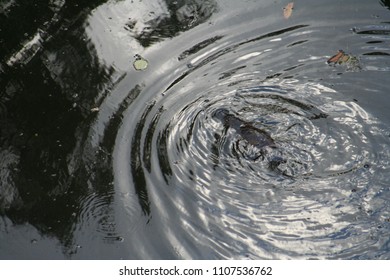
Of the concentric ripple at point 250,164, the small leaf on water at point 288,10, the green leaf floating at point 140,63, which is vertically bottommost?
the concentric ripple at point 250,164

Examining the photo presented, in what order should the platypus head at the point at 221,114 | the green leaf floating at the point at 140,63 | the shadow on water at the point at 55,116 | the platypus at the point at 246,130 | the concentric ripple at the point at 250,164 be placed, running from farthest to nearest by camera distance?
the green leaf floating at the point at 140,63 → the platypus head at the point at 221,114 → the platypus at the point at 246,130 → the shadow on water at the point at 55,116 → the concentric ripple at the point at 250,164

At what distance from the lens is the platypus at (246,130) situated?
151 inches

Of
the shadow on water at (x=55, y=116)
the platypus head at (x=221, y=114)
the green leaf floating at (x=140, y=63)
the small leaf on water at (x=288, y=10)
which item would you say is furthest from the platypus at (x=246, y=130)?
the small leaf on water at (x=288, y=10)

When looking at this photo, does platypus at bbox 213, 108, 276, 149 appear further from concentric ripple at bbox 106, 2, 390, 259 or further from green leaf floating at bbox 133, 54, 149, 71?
green leaf floating at bbox 133, 54, 149, 71

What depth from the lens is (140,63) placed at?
4.57 meters

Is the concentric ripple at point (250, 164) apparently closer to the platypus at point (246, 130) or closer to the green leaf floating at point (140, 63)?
the platypus at point (246, 130)

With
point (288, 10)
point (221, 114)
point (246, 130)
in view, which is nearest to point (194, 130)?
point (221, 114)

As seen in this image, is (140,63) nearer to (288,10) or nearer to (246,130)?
(246,130)

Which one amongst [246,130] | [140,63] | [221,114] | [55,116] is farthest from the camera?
[140,63]

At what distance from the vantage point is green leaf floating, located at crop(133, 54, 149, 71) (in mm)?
4543

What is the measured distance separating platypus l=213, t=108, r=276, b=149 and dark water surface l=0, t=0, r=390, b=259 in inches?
0.5

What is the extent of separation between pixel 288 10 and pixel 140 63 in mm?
1558

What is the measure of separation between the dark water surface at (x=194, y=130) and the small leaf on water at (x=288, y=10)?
6 centimetres

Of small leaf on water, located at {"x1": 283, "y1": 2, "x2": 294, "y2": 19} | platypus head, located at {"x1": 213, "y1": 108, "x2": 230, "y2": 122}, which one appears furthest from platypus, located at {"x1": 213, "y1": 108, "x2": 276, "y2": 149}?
small leaf on water, located at {"x1": 283, "y1": 2, "x2": 294, "y2": 19}
